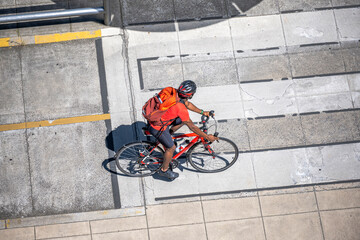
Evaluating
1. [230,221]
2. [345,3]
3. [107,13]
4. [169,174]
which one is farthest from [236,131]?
[345,3]

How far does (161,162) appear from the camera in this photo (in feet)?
21.4

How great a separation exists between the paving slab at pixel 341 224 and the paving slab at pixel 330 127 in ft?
5.20

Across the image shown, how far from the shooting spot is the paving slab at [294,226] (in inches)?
255

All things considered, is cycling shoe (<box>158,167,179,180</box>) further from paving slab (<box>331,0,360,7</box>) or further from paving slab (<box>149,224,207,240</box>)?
paving slab (<box>331,0,360,7</box>)

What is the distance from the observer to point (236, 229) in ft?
21.3

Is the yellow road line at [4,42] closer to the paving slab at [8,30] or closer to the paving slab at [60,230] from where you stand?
the paving slab at [8,30]

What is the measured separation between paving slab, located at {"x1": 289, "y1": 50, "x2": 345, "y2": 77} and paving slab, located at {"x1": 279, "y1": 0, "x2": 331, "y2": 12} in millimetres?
1264

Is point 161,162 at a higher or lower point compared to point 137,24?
lower

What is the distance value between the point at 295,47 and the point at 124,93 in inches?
172

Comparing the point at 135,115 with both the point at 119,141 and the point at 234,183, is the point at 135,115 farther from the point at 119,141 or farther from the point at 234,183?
the point at 234,183

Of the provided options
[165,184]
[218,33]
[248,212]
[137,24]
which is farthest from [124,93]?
[248,212]

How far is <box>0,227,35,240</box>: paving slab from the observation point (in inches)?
253

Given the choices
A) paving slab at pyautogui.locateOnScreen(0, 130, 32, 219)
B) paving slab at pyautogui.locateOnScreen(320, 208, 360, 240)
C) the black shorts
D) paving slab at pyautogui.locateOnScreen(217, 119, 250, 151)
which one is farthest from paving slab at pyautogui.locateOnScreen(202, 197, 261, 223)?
paving slab at pyautogui.locateOnScreen(0, 130, 32, 219)

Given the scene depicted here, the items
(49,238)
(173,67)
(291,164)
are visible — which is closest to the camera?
(49,238)
